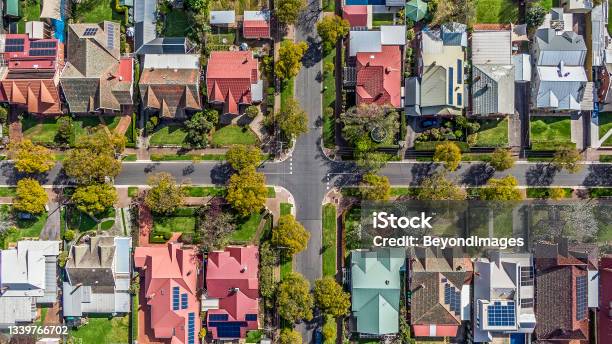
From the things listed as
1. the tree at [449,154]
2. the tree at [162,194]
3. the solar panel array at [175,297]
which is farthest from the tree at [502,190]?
the solar panel array at [175,297]

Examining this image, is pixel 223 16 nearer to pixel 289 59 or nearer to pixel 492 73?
pixel 289 59

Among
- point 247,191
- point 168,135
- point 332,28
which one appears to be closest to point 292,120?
point 247,191

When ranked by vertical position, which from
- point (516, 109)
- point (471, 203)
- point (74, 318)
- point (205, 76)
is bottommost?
point (74, 318)

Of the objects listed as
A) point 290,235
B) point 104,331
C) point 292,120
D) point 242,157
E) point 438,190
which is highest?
point 292,120

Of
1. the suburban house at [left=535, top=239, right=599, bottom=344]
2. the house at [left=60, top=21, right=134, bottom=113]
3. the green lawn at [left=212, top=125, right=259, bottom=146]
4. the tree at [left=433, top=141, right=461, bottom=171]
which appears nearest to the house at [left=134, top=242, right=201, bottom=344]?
the green lawn at [left=212, top=125, right=259, bottom=146]

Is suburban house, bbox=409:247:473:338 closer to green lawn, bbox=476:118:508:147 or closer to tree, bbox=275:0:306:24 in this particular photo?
green lawn, bbox=476:118:508:147

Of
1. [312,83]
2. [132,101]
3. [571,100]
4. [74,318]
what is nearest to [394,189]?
[312,83]

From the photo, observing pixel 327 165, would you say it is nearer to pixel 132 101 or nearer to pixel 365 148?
pixel 365 148

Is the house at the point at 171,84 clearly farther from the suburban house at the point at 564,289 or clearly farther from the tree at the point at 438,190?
the suburban house at the point at 564,289
